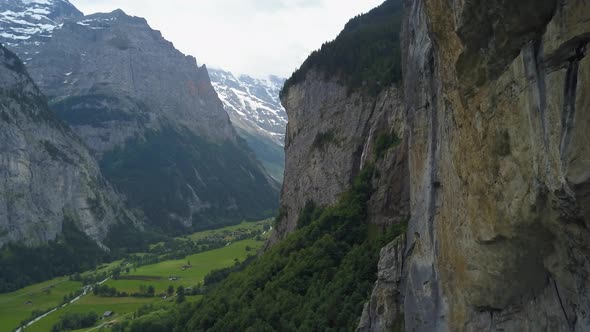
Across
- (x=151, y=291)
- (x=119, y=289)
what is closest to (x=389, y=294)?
(x=151, y=291)

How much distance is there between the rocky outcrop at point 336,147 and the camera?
5144 cm

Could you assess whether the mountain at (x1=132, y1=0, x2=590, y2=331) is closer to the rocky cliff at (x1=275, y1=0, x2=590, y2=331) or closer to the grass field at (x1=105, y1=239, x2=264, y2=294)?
the rocky cliff at (x1=275, y1=0, x2=590, y2=331)

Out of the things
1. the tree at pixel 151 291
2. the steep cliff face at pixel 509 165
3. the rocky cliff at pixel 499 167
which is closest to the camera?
the steep cliff face at pixel 509 165

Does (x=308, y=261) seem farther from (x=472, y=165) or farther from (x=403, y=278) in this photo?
(x=472, y=165)

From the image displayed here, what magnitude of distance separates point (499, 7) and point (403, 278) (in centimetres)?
2110

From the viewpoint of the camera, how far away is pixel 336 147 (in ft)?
257

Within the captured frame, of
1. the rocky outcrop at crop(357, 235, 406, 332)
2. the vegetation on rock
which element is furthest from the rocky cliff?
→ the vegetation on rock

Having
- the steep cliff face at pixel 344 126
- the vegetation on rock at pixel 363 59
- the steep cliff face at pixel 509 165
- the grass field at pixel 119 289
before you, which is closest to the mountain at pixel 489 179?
the steep cliff face at pixel 509 165

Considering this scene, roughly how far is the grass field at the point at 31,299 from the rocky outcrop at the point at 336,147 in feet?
220

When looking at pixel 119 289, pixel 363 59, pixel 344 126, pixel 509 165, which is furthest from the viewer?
pixel 119 289

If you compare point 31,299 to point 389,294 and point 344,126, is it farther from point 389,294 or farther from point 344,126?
point 389,294

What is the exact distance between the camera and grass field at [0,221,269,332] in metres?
118

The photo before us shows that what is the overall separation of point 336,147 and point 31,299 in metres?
102

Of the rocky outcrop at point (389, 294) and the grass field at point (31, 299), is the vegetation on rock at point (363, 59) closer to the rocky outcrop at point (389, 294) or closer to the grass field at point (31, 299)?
the rocky outcrop at point (389, 294)
